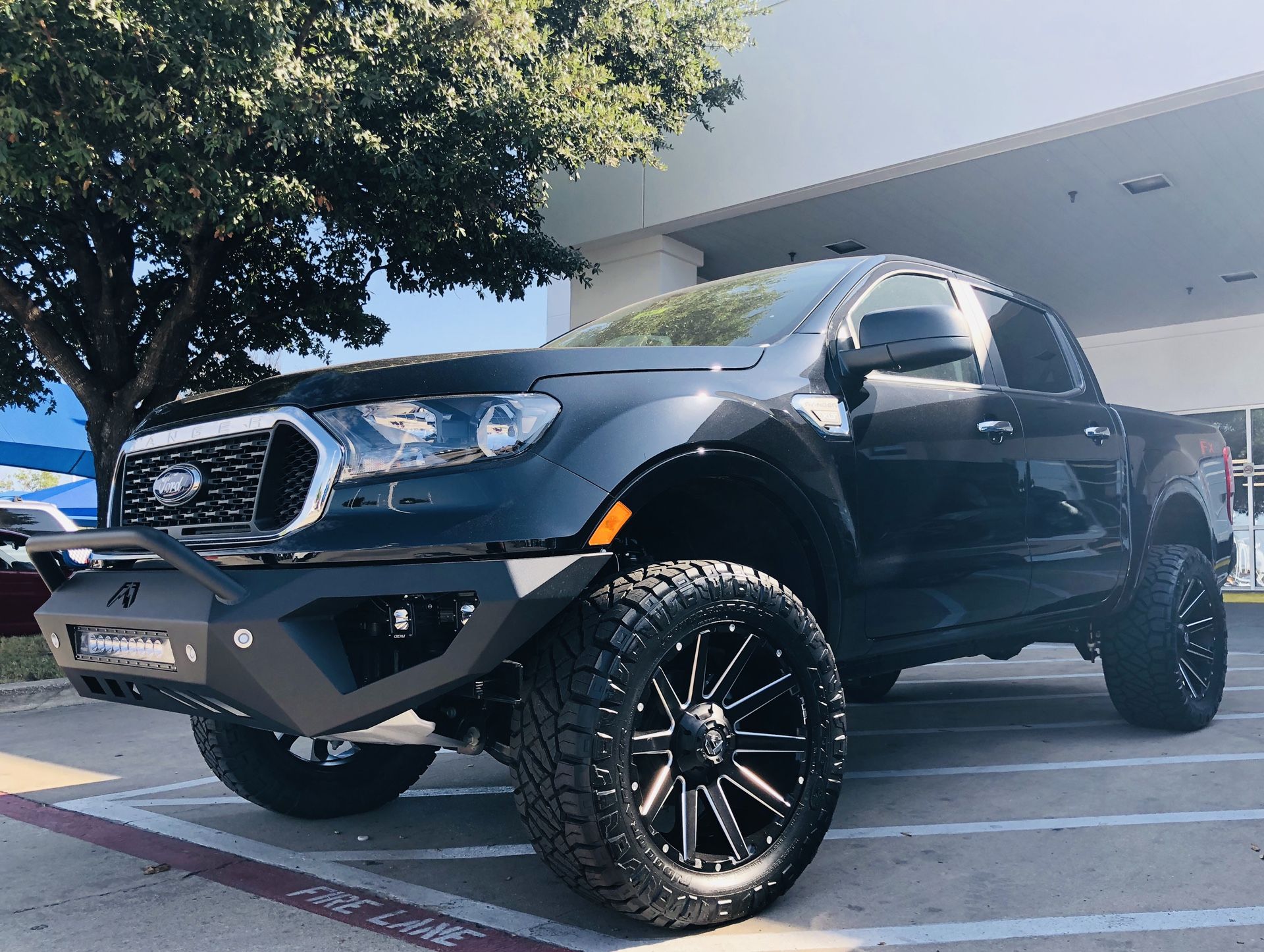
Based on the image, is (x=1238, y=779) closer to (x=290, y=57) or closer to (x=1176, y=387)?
(x=290, y=57)

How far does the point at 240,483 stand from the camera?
7.77 ft

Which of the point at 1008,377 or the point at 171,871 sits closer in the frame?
the point at 171,871

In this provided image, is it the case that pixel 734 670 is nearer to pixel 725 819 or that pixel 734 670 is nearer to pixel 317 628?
pixel 725 819

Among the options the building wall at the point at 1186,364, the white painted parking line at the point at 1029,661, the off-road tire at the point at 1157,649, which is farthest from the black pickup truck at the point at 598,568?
the building wall at the point at 1186,364

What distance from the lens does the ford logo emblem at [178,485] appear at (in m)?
2.44

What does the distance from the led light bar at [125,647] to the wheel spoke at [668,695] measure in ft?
3.47

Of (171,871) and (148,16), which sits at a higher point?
(148,16)

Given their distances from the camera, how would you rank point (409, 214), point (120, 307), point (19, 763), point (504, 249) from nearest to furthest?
point (19, 763) → point (409, 214) → point (120, 307) → point (504, 249)

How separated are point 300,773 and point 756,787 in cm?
170

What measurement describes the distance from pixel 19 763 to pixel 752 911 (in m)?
3.99

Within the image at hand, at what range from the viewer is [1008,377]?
12.6ft

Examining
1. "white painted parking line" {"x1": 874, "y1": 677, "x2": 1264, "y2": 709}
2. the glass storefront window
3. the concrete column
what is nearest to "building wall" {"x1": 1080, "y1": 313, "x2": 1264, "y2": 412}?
the glass storefront window

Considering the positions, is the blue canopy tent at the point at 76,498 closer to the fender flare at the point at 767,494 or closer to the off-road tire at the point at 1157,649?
the off-road tire at the point at 1157,649

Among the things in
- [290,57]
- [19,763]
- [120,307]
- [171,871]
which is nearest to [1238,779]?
[171,871]
